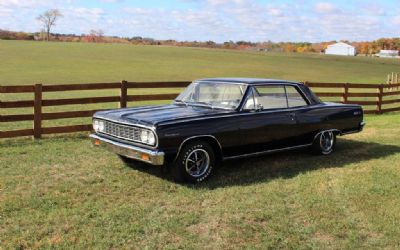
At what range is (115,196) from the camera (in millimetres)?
6023

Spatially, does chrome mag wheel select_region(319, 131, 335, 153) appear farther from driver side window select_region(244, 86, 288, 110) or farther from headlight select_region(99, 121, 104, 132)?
headlight select_region(99, 121, 104, 132)

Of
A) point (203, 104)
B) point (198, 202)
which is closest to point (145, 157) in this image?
point (198, 202)

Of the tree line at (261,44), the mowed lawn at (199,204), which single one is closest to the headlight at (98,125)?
the mowed lawn at (199,204)

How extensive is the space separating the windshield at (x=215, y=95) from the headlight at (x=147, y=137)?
1357 millimetres

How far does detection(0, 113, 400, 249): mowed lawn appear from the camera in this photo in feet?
15.7

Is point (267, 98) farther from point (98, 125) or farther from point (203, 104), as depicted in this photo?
point (98, 125)

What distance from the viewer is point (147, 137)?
21.1 feet

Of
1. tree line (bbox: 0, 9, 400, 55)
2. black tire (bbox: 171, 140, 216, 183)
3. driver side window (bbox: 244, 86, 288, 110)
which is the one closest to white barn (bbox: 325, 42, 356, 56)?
tree line (bbox: 0, 9, 400, 55)

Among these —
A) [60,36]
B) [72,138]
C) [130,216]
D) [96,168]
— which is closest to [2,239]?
[130,216]

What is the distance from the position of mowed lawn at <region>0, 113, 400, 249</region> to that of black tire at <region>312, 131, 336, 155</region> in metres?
0.16

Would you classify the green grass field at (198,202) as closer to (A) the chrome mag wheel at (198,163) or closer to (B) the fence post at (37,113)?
(A) the chrome mag wheel at (198,163)

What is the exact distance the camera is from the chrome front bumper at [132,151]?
20.6ft

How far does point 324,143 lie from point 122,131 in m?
3.79

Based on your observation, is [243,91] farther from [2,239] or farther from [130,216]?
[2,239]
